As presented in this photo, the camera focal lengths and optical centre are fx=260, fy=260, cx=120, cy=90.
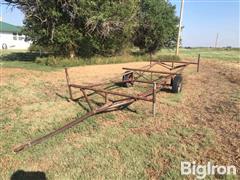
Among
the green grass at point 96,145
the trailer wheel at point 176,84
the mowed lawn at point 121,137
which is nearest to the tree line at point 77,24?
the trailer wheel at point 176,84

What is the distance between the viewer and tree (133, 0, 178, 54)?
25.5 metres

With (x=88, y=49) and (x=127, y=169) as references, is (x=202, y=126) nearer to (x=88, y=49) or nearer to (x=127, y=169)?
(x=127, y=169)

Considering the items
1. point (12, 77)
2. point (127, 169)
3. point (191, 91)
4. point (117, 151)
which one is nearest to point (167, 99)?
point (191, 91)

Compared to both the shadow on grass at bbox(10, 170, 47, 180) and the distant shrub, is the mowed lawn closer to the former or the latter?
the shadow on grass at bbox(10, 170, 47, 180)

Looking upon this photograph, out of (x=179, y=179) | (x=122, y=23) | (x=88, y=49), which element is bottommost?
(x=179, y=179)

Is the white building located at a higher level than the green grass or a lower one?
higher

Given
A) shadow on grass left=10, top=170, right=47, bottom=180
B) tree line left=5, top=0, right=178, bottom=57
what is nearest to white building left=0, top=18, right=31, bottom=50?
tree line left=5, top=0, right=178, bottom=57

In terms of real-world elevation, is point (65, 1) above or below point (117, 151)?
above

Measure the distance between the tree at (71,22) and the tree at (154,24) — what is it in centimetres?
818

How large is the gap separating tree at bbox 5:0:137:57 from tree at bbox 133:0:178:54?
8.18 m

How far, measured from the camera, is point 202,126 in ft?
17.4

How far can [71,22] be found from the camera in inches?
647

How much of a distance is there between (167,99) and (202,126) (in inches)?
87.5

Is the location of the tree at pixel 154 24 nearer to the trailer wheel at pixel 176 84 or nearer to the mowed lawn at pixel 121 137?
the trailer wheel at pixel 176 84
